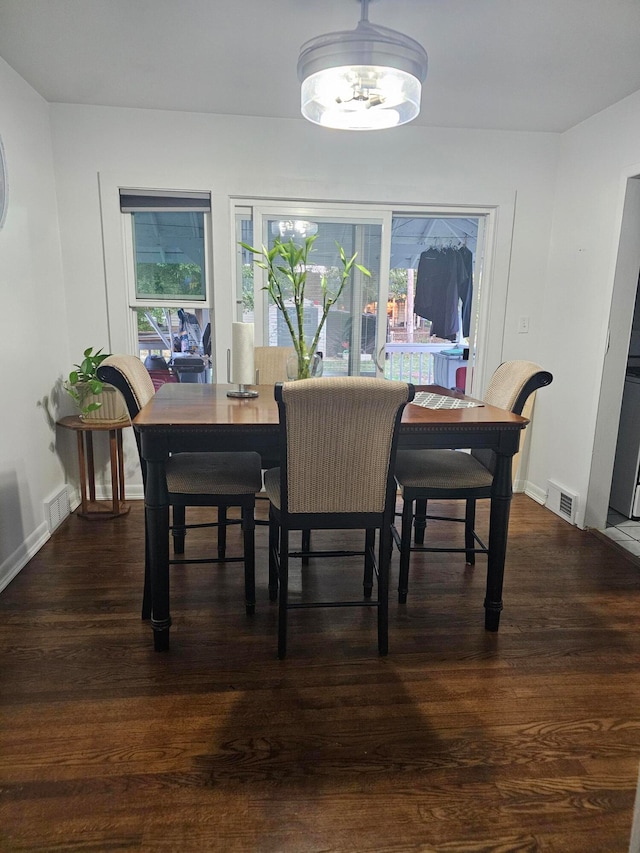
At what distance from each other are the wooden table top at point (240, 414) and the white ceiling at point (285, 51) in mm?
1531

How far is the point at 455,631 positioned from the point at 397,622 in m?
0.24

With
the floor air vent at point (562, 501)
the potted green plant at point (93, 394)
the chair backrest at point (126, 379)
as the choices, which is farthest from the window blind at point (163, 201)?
the floor air vent at point (562, 501)

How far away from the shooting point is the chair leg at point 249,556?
223 cm

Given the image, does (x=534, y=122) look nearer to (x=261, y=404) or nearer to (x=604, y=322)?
(x=604, y=322)

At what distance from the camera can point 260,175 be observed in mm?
3400

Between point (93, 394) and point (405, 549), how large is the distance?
2.00 metres

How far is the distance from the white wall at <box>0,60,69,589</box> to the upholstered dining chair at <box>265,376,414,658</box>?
145 cm

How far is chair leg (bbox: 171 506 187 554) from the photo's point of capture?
2.64 m

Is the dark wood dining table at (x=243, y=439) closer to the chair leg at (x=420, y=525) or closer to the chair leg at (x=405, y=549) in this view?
the chair leg at (x=405, y=549)

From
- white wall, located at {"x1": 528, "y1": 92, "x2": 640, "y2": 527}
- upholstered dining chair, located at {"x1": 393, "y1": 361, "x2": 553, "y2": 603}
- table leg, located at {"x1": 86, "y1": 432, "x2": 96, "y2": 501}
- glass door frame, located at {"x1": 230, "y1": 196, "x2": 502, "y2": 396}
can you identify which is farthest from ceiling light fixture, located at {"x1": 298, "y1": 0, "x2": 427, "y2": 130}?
table leg, located at {"x1": 86, "y1": 432, "x2": 96, "y2": 501}

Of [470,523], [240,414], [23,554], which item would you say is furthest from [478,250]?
[23,554]

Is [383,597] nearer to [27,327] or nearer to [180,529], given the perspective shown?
[180,529]

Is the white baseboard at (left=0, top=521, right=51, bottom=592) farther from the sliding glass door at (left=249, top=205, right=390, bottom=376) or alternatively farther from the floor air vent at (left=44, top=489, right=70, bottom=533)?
the sliding glass door at (left=249, top=205, right=390, bottom=376)

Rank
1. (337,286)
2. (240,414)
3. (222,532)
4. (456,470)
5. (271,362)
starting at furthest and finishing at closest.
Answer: (337,286) < (271,362) < (222,532) < (456,470) < (240,414)
